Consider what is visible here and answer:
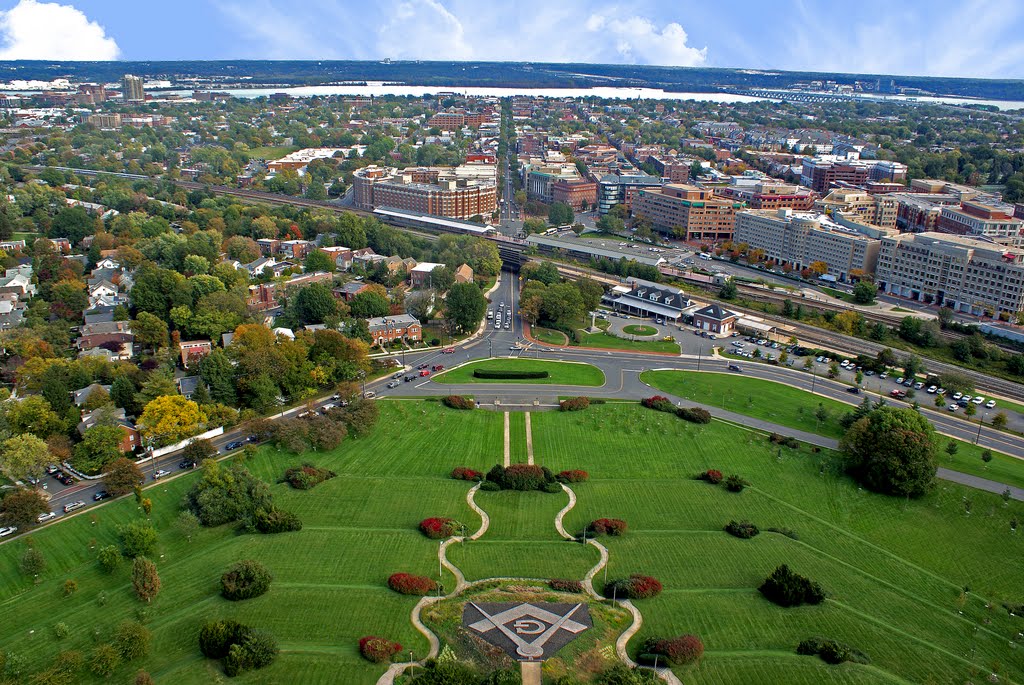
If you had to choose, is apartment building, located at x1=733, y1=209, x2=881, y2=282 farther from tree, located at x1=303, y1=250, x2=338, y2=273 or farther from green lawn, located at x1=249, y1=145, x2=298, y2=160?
green lawn, located at x1=249, y1=145, x2=298, y2=160

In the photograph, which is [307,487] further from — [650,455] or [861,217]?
[861,217]

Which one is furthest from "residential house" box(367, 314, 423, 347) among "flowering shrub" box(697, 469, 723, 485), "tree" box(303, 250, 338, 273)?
"flowering shrub" box(697, 469, 723, 485)

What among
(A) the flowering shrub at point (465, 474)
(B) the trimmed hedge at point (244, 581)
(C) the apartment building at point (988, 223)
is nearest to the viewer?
(B) the trimmed hedge at point (244, 581)

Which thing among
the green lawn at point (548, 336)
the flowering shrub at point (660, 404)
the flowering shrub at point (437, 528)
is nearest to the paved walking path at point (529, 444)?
the flowering shrub at point (660, 404)

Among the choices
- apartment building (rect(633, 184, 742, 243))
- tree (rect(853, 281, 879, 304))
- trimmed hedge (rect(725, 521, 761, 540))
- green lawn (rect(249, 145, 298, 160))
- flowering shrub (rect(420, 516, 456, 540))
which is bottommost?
flowering shrub (rect(420, 516, 456, 540))

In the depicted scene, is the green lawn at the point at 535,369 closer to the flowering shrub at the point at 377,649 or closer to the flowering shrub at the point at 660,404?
the flowering shrub at the point at 660,404

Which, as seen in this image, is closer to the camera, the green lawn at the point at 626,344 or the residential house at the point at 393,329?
the residential house at the point at 393,329
